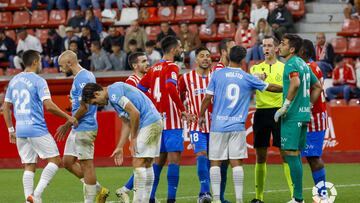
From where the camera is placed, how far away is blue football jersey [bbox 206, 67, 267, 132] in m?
14.3

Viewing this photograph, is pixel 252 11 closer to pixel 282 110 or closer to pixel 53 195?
pixel 53 195

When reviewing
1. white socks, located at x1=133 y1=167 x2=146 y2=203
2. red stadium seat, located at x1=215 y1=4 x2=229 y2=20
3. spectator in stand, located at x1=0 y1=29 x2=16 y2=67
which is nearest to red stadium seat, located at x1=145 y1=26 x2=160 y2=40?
red stadium seat, located at x1=215 y1=4 x2=229 y2=20

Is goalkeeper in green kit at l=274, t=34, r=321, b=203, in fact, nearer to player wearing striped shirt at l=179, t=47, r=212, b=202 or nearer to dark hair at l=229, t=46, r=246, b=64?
dark hair at l=229, t=46, r=246, b=64

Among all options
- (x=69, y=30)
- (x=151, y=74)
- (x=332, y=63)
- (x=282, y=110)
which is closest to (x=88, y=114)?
(x=151, y=74)

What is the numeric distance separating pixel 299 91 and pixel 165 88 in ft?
6.36

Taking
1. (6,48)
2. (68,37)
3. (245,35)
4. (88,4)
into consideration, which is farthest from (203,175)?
(88,4)

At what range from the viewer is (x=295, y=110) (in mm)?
14328

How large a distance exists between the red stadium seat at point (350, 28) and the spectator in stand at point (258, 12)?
200cm

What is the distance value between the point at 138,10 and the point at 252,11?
4.57 metres

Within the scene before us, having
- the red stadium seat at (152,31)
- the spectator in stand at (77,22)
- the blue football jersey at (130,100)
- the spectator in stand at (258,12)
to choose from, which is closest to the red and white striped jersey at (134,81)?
the blue football jersey at (130,100)

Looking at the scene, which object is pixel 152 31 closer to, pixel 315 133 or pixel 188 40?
pixel 188 40

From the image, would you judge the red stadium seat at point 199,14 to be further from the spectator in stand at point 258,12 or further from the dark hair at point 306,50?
the dark hair at point 306,50

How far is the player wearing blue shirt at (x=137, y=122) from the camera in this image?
42.7 ft

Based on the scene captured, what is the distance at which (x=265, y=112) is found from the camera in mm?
15680
